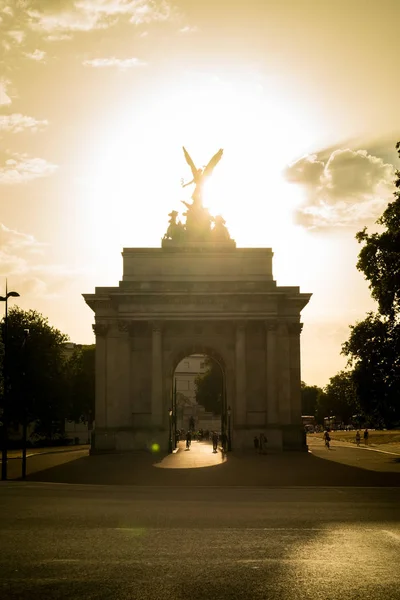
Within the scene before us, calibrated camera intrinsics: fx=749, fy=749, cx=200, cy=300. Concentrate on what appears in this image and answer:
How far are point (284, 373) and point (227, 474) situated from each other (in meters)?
24.3

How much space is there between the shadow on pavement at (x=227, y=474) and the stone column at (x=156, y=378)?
9521mm

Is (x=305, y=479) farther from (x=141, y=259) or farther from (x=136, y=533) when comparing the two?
(x=141, y=259)

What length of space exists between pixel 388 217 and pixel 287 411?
760 inches

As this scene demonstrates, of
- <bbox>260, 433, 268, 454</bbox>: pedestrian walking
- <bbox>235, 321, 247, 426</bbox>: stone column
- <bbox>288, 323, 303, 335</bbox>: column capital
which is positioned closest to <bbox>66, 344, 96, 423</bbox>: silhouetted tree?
<bbox>235, 321, 247, 426</bbox>: stone column

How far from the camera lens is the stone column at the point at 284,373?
191 ft

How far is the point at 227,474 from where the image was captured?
35.4 meters

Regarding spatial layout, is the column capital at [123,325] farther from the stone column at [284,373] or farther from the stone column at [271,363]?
the stone column at [284,373]

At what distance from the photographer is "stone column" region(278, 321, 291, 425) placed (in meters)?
58.3

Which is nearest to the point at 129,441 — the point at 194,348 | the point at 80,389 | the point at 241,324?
the point at 194,348

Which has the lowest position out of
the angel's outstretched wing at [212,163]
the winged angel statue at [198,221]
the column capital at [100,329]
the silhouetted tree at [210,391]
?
the silhouetted tree at [210,391]

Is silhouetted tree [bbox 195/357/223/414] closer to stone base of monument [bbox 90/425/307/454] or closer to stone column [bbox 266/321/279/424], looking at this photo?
stone column [bbox 266/321/279/424]

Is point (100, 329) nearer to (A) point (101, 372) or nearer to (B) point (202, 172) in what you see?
(A) point (101, 372)

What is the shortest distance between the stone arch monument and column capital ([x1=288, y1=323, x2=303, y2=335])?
0.03 m

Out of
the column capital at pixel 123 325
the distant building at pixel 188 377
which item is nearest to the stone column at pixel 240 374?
the column capital at pixel 123 325
